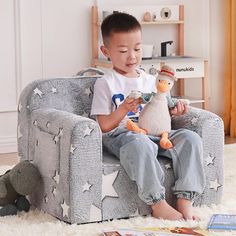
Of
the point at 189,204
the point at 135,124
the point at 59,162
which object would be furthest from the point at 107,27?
the point at 189,204

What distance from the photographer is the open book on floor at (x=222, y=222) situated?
2.59 meters

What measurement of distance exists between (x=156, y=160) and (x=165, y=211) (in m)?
0.20

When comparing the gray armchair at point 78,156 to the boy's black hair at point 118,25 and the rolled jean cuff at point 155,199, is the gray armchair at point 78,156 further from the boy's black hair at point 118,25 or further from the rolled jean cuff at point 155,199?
the boy's black hair at point 118,25

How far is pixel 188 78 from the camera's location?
16.7 feet

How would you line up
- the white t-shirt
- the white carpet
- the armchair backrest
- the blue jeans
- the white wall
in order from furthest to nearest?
the white wall < the armchair backrest < the white t-shirt < the blue jeans < the white carpet

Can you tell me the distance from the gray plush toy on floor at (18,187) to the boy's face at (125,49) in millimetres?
580

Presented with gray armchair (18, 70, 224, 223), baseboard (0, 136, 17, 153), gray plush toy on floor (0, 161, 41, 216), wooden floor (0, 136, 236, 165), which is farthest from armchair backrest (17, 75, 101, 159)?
baseboard (0, 136, 17, 153)


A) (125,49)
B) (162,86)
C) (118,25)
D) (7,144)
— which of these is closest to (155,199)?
(162,86)

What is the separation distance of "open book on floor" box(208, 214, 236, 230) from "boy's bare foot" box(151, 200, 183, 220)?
0.46 feet

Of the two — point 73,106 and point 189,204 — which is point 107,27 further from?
point 189,204

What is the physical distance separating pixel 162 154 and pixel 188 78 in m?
2.28

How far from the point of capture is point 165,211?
8.96ft

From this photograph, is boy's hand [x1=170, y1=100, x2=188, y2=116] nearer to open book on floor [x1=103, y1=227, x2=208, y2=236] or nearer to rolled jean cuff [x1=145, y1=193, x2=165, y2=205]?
rolled jean cuff [x1=145, y1=193, x2=165, y2=205]

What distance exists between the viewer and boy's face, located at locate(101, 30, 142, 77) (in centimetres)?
295
